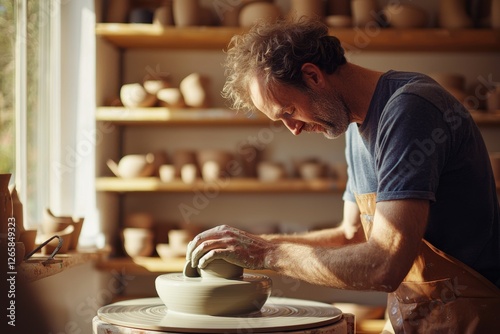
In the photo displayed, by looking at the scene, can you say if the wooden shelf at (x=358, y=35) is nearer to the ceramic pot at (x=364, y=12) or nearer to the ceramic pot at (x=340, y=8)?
the ceramic pot at (x=364, y=12)

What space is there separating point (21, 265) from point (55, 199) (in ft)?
5.61

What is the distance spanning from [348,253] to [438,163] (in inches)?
12.6

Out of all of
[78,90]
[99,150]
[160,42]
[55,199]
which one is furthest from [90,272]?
[160,42]

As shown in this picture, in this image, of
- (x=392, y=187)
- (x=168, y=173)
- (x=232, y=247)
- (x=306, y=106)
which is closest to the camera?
(x=392, y=187)

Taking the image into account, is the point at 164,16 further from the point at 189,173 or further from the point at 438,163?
the point at 438,163

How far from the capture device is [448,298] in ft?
6.26

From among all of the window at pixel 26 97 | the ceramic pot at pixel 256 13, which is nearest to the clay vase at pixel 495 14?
the ceramic pot at pixel 256 13

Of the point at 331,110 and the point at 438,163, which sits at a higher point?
the point at 331,110

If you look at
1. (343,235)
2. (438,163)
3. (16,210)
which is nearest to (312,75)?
(438,163)

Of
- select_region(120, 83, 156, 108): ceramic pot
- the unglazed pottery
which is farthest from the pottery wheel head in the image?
select_region(120, 83, 156, 108): ceramic pot

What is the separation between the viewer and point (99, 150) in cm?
397

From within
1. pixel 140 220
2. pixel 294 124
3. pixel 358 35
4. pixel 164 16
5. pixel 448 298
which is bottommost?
pixel 140 220

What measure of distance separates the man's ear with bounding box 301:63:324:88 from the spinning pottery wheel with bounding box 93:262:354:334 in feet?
1.89

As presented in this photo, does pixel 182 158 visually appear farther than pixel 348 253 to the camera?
Yes
